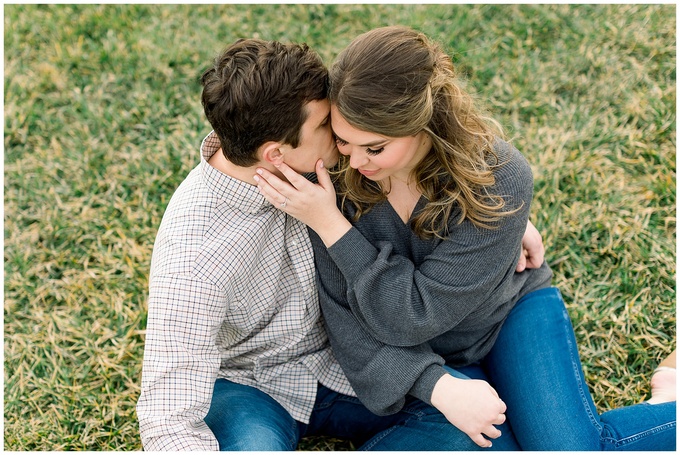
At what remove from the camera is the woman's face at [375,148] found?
2.07m

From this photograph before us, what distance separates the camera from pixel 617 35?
4.07 meters

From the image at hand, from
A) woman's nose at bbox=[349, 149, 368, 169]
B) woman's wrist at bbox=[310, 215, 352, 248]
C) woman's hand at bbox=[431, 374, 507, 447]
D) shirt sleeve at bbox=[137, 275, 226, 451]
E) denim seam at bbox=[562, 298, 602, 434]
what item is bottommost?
denim seam at bbox=[562, 298, 602, 434]

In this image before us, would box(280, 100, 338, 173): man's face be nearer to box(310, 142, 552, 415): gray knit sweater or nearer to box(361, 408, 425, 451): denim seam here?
box(310, 142, 552, 415): gray knit sweater

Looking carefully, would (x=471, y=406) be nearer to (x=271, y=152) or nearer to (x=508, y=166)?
(x=508, y=166)

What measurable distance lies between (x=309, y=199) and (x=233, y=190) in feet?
0.76

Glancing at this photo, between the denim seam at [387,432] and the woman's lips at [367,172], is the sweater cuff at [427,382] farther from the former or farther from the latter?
the woman's lips at [367,172]

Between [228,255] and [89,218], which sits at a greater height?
[228,255]

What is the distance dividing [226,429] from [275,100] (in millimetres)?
1042

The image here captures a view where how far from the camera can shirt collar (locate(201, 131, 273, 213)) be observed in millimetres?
2211

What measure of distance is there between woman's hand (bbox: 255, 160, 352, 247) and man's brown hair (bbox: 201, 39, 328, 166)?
11 cm

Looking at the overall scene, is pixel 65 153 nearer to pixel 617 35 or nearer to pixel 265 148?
pixel 265 148

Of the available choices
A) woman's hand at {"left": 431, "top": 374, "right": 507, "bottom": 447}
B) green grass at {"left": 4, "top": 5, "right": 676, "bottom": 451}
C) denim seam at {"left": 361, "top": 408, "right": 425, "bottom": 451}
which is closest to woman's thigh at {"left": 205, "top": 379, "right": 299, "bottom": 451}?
denim seam at {"left": 361, "top": 408, "right": 425, "bottom": 451}

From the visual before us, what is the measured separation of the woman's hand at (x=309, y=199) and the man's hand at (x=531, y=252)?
0.74 meters

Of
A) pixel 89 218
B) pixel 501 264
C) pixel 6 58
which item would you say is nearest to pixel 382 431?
pixel 501 264
